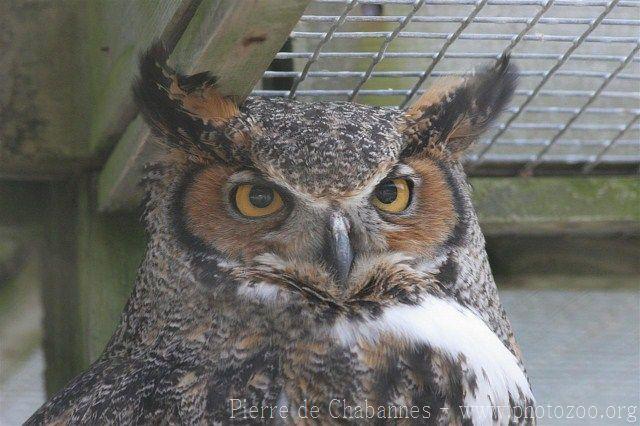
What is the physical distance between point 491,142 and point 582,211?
0.33 meters

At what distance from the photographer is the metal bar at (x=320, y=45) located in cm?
177

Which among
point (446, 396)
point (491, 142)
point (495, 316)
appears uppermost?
point (491, 142)

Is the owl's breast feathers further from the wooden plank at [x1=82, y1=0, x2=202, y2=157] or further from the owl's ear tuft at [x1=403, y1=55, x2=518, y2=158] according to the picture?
the wooden plank at [x1=82, y1=0, x2=202, y2=157]

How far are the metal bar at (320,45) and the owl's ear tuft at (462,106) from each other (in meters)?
0.20

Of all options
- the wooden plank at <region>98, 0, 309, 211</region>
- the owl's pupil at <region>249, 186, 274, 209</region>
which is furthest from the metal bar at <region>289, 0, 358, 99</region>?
the owl's pupil at <region>249, 186, 274, 209</region>

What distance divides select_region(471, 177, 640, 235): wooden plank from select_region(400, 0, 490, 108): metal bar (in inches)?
14.6

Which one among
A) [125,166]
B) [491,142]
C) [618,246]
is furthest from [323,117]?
[618,246]

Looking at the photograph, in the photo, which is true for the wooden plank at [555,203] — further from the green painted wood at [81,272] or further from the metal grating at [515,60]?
the green painted wood at [81,272]

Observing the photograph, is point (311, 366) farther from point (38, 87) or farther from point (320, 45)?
point (38, 87)

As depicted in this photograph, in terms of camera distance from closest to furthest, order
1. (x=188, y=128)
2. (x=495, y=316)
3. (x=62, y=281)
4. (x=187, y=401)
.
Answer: (x=187, y=401) < (x=188, y=128) < (x=495, y=316) < (x=62, y=281)

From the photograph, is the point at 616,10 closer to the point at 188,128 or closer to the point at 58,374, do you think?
the point at 188,128

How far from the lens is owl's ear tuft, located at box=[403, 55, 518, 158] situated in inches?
71.9

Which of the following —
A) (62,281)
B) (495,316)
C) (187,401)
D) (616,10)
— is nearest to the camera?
(187,401)

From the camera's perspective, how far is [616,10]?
216 centimetres
